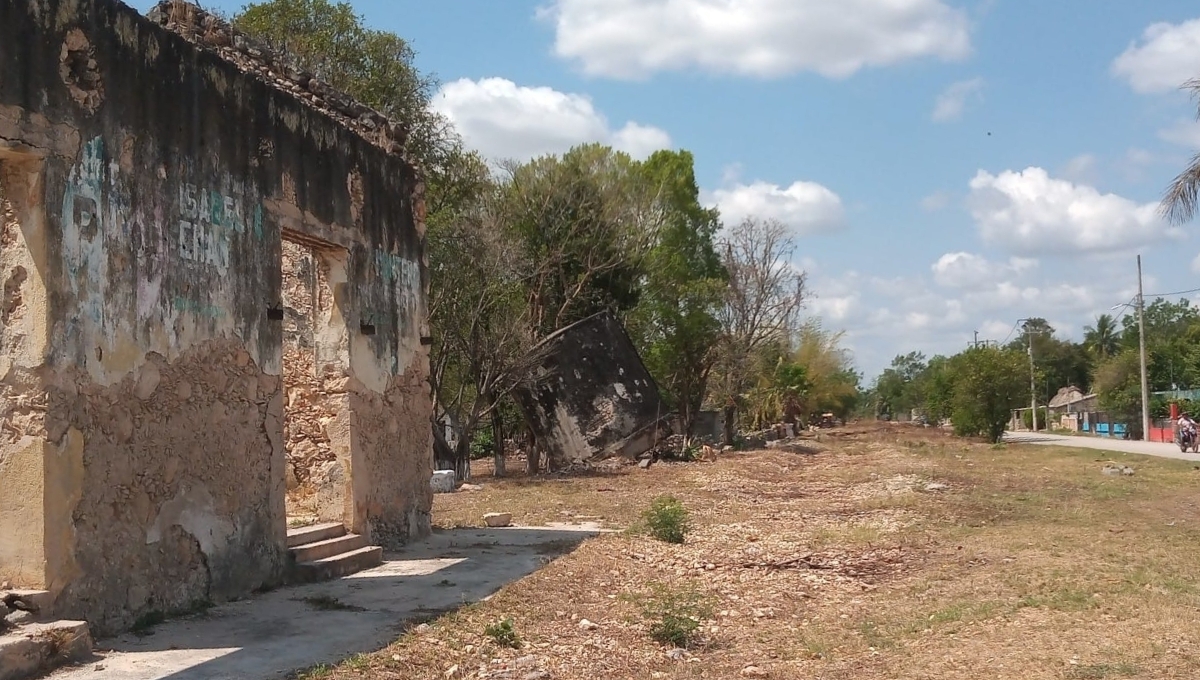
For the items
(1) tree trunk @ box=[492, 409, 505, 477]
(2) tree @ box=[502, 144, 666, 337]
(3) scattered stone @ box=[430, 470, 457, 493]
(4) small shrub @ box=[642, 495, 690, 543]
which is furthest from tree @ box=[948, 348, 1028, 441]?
(4) small shrub @ box=[642, 495, 690, 543]

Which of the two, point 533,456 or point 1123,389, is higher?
point 1123,389

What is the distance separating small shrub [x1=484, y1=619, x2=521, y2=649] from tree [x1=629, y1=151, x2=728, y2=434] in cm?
2100

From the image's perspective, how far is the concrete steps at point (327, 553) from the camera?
27.9 feet

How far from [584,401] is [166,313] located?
16.9 m

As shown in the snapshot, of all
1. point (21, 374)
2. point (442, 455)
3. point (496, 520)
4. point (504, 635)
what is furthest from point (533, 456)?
point (21, 374)

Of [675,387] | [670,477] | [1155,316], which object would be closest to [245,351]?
[670,477]

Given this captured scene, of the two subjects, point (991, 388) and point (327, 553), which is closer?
point (327, 553)

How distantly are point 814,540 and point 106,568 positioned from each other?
7227mm

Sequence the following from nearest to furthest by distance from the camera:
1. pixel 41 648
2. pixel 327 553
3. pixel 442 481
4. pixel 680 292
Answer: pixel 41 648 → pixel 327 553 → pixel 442 481 → pixel 680 292

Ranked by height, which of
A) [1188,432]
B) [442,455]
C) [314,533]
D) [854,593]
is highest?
[442,455]

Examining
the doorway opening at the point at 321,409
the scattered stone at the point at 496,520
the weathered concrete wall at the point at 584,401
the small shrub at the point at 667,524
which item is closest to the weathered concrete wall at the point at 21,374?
the doorway opening at the point at 321,409

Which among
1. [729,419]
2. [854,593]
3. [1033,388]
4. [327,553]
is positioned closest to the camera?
[854,593]

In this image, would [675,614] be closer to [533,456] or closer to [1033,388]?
[533,456]

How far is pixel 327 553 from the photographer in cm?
911
